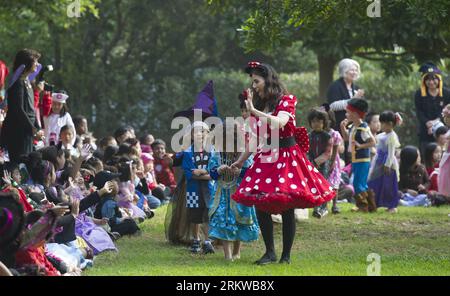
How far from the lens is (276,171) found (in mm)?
9773

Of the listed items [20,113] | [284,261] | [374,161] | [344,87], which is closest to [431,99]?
[344,87]

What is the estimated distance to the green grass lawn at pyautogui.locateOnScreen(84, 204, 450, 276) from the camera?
970cm

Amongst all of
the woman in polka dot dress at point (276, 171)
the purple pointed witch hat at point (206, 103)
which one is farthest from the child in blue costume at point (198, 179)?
the woman in polka dot dress at point (276, 171)

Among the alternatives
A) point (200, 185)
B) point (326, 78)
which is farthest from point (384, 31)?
point (200, 185)

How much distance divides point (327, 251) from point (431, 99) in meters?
6.33

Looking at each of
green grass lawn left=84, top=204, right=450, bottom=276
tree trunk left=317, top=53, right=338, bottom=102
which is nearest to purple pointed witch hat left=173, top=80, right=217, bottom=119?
green grass lawn left=84, top=204, right=450, bottom=276

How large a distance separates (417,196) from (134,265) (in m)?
7.19

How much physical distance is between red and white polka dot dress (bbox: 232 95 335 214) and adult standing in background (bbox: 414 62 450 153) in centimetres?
708

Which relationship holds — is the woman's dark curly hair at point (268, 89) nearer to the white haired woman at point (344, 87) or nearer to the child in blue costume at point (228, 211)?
the child in blue costume at point (228, 211)

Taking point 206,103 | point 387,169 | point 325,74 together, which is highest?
point 325,74

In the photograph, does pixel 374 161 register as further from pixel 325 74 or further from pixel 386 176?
pixel 325 74

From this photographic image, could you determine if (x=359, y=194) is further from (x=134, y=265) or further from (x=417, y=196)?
(x=134, y=265)
